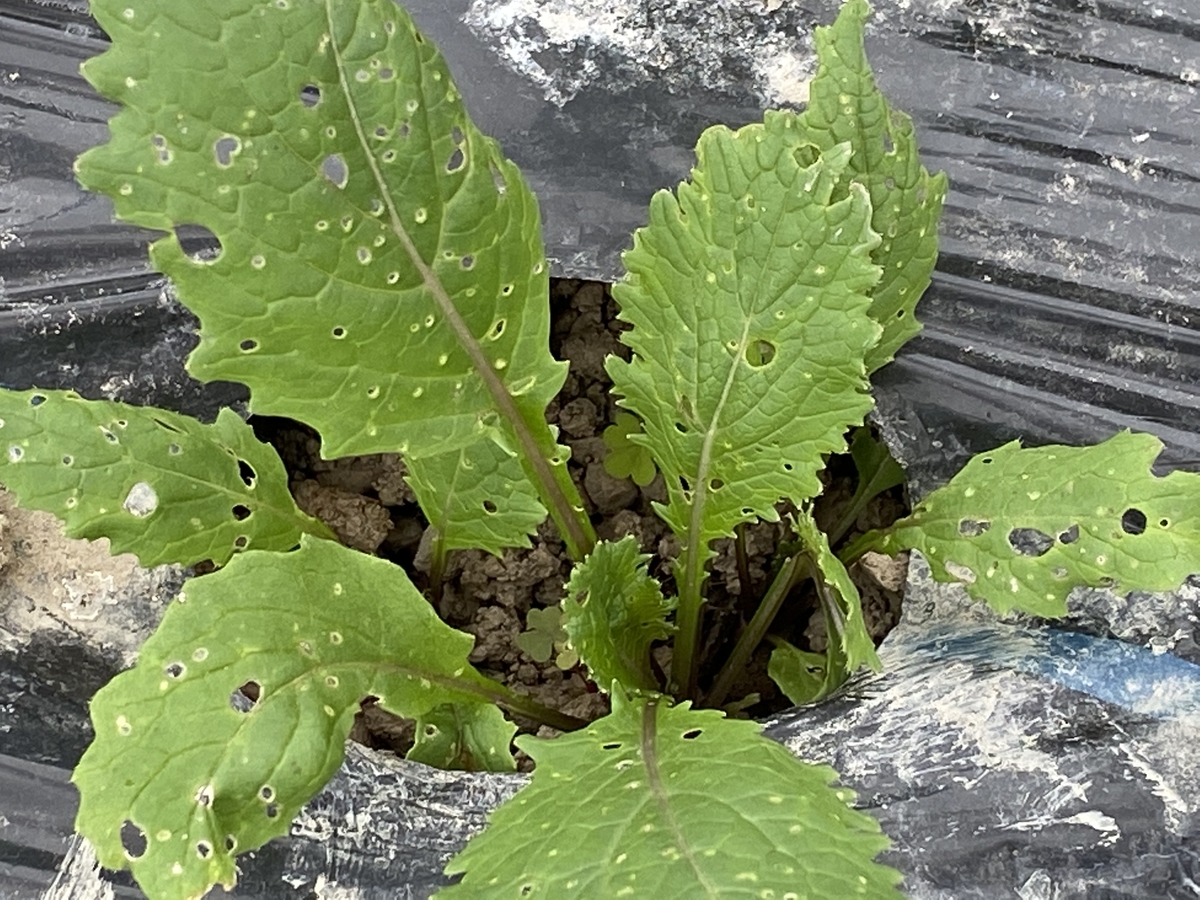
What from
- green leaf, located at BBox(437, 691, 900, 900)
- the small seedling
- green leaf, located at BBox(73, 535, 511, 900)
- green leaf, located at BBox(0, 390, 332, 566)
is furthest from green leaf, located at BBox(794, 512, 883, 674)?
green leaf, located at BBox(0, 390, 332, 566)

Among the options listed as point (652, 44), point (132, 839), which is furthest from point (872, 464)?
point (132, 839)

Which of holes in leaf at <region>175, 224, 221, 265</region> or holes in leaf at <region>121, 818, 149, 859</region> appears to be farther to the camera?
holes in leaf at <region>175, 224, 221, 265</region>

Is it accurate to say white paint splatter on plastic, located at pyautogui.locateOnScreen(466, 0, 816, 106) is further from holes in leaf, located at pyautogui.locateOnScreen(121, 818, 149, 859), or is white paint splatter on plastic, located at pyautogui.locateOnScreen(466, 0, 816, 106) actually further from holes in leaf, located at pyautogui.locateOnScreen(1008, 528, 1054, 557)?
holes in leaf, located at pyautogui.locateOnScreen(121, 818, 149, 859)

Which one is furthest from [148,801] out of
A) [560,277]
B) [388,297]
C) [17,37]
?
[17,37]

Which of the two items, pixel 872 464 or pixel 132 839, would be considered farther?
pixel 872 464

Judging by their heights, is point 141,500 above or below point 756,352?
below

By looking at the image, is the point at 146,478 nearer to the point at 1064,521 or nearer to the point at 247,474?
the point at 247,474

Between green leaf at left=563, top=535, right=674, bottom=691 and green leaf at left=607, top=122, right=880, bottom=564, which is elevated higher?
green leaf at left=607, top=122, right=880, bottom=564
